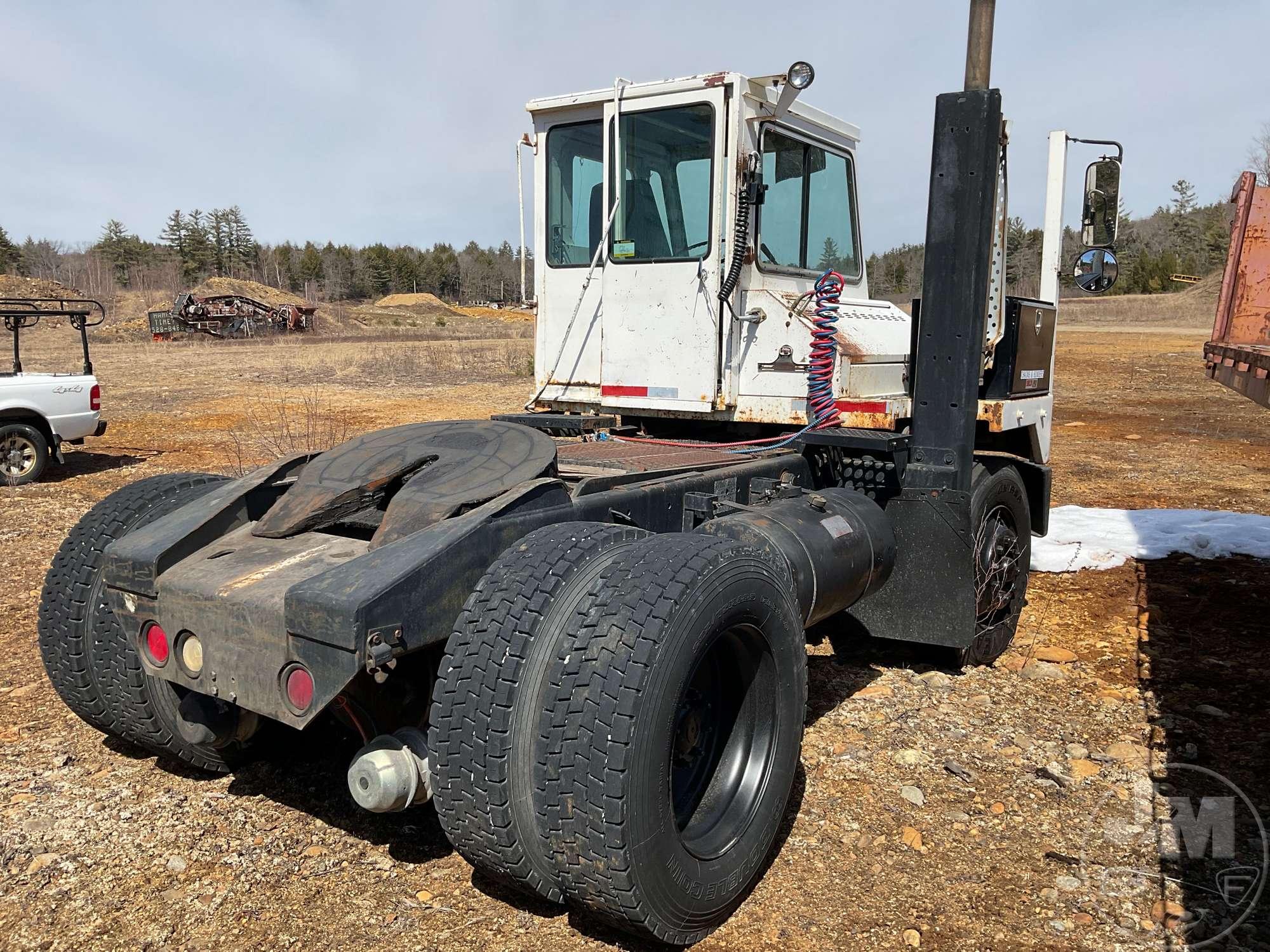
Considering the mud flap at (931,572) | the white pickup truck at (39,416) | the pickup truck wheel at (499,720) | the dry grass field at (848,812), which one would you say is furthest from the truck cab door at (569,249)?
the white pickup truck at (39,416)

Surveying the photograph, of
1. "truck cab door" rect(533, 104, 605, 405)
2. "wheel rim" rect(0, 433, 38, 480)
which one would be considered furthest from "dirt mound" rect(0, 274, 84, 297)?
"truck cab door" rect(533, 104, 605, 405)

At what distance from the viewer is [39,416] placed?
9969mm

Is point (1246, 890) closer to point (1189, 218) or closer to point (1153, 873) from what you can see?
point (1153, 873)

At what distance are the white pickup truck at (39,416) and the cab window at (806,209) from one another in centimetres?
787

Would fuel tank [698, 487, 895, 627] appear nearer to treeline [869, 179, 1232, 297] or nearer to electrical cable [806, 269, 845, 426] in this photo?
electrical cable [806, 269, 845, 426]

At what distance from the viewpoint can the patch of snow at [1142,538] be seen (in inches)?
263

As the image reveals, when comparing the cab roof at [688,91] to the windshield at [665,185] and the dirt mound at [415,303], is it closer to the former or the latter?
the windshield at [665,185]

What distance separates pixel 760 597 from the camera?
2863 mm

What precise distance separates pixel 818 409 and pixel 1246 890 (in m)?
2.46

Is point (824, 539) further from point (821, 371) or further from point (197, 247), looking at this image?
point (197, 247)

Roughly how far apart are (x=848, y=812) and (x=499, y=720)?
1582 mm

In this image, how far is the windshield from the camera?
471 cm

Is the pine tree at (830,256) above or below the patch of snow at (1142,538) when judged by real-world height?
above

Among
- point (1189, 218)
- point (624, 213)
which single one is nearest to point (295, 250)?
point (1189, 218)
